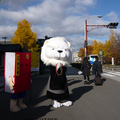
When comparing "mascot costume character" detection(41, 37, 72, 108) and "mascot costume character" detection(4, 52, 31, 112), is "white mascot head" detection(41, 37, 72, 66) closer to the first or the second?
"mascot costume character" detection(41, 37, 72, 108)

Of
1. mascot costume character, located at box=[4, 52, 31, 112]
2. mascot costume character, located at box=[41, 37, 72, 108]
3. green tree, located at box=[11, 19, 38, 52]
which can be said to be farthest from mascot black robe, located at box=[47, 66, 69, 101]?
green tree, located at box=[11, 19, 38, 52]

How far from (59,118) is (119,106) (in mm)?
2037

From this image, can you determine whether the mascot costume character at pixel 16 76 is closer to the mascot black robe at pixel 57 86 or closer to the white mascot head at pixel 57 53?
the white mascot head at pixel 57 53

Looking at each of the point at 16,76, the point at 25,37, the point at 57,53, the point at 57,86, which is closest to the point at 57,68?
the point at 57,53

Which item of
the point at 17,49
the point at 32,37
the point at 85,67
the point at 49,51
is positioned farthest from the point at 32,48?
the point at 49,51

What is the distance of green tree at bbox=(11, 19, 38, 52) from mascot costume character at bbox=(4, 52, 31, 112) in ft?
75.4

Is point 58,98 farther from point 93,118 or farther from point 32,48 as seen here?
point 32,48

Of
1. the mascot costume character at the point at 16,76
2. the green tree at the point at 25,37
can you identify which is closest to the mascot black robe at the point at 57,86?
the mascot costume character at the point at 16,76

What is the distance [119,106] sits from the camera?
3.80 meters

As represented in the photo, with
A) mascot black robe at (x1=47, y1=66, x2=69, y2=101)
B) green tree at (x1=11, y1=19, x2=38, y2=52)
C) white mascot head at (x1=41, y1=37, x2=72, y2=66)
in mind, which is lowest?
mascot black robe at (x1=47, y1=66, x2=69, y2=101)

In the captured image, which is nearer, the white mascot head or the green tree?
the white mascot head

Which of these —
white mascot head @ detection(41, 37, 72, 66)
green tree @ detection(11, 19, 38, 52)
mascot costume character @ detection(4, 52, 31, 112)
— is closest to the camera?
mascot costume character @ detection(4, 52, 31, 112)

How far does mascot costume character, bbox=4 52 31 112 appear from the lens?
126 inches

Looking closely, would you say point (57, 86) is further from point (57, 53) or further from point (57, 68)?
point (57, 53)
